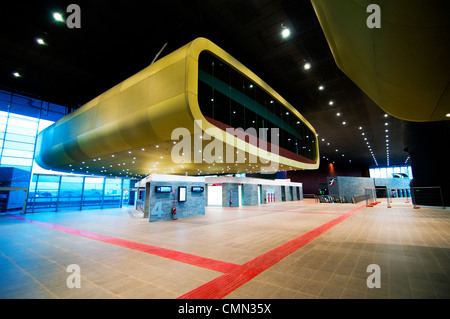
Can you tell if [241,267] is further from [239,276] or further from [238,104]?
[238,104]

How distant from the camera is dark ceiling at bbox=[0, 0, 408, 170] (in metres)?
8.47

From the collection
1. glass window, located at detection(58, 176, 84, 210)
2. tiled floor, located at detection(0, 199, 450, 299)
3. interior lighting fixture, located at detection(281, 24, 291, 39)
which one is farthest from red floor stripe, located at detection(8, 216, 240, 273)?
glass window, located at detection(58, 176, 84, 210)

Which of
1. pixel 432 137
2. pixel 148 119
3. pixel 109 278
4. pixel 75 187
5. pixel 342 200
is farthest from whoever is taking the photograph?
pixel 342 200

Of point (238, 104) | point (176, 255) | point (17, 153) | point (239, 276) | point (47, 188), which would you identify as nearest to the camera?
point (239, 276)

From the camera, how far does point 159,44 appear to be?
11047 mm

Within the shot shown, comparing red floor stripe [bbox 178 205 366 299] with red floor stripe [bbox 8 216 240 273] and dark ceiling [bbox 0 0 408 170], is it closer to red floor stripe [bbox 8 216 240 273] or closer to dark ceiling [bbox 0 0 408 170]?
red floor stripe [bbox 8 216 240 273]

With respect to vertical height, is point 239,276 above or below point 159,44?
below

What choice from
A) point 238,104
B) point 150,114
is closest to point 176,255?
point 150,114

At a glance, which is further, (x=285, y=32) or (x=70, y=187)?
(x=70, y=187)

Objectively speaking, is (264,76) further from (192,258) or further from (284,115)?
(192,258)

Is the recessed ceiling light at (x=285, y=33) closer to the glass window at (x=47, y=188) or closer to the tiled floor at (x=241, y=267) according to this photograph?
the tiled floor at (x=241, y=267)
